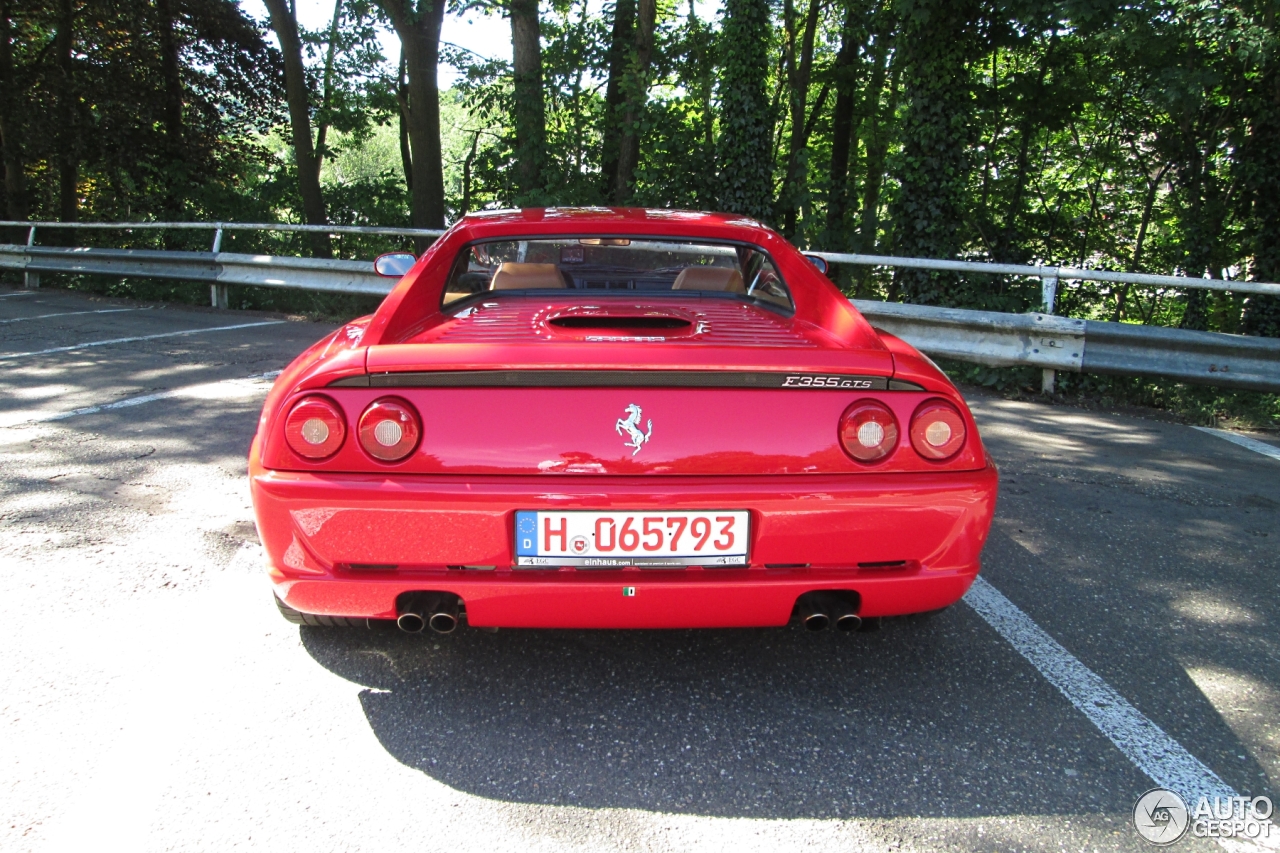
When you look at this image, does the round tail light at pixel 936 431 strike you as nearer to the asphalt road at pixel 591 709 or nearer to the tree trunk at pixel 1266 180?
the asphalt road at pixel 591 709

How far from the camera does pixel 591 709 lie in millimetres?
2424

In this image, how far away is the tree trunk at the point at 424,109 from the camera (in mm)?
13195

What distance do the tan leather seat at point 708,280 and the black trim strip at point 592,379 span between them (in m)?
1.11

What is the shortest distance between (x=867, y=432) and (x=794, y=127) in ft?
55.1

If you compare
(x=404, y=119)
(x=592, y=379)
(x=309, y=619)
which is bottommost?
(x=309, y=619)

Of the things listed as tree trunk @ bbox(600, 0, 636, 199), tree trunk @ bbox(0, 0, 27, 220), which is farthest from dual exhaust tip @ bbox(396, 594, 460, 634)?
tree trunk @ bbox(0, 0, 27, 220)

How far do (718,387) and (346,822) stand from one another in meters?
1.30

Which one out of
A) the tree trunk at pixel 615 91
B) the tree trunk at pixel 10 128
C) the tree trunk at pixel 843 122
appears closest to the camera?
the tree trunk at pixel 615 91

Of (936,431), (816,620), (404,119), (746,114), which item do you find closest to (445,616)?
(816,620)

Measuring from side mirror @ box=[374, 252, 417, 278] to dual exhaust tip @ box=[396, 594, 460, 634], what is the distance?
1692mm

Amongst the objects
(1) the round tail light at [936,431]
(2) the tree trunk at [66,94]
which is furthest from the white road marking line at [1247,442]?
(2) the tree trunk at [66,94]

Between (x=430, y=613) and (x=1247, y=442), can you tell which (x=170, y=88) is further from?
(x=430, y=613)

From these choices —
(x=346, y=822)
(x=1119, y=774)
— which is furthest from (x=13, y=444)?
(x=1119, y=774)

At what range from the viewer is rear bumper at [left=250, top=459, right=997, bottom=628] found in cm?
221
